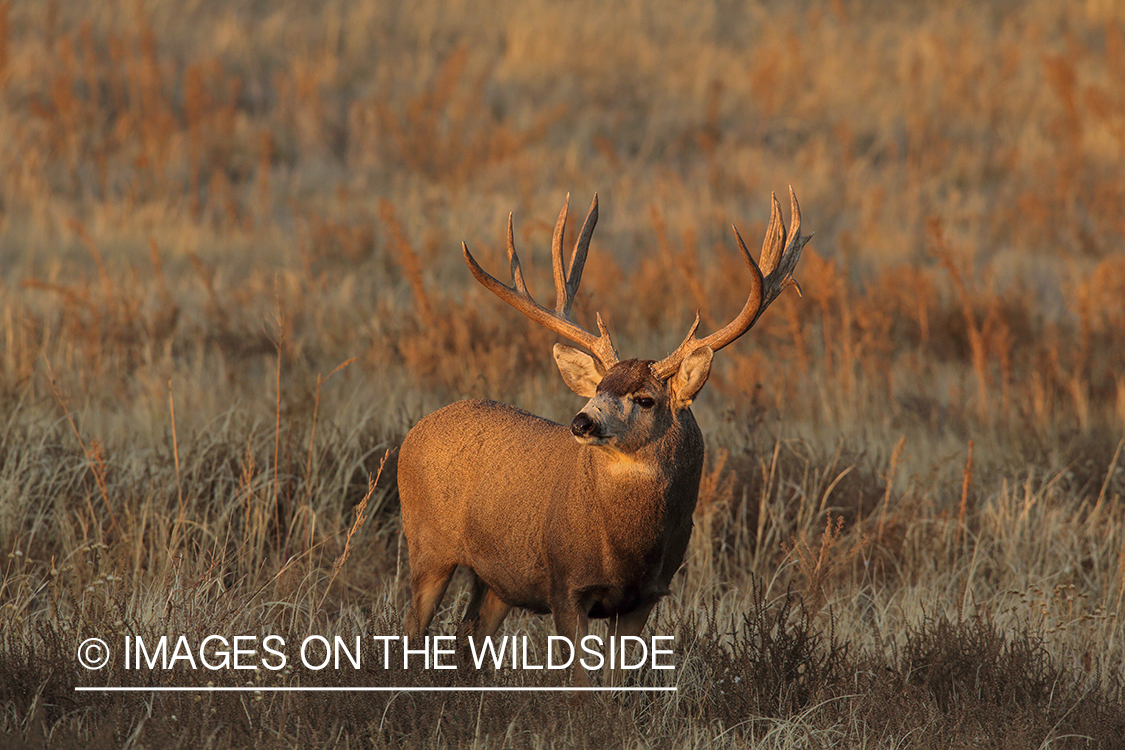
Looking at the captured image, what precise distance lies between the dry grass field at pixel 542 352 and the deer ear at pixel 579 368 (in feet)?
3.14

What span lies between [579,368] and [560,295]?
43 cm

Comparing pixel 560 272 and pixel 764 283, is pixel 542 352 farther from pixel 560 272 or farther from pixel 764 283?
pixel 764 283

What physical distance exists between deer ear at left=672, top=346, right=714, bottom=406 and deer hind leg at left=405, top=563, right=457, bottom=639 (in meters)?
1.14

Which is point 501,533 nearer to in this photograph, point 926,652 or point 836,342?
point 926,652

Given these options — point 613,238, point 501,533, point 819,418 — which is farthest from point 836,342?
point 501,533

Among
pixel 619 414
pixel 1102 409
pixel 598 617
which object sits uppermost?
pixel 619 414

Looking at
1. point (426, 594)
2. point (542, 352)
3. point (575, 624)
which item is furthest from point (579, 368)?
point (542, 352)

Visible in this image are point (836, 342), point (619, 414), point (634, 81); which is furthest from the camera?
point (634, 81)

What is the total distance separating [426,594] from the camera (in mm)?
4344

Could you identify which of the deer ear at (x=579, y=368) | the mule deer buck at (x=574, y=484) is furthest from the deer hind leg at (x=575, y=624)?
the deer ear at (x=579, y=368)

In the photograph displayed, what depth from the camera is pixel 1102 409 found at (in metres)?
7.85

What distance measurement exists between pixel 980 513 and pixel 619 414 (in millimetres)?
3167

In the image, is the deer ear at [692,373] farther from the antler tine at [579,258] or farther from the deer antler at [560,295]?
the antler tine at [579,258]

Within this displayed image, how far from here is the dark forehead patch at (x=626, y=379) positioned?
3736mm
